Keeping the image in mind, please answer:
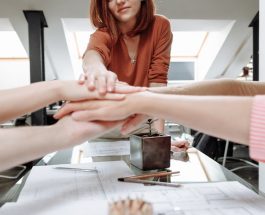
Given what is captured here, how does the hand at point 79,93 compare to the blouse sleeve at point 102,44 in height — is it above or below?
below

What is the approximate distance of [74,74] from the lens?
406cm

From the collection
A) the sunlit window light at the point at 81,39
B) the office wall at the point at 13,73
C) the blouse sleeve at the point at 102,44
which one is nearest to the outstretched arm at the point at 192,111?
the blouse sleeve at the point at 102,44

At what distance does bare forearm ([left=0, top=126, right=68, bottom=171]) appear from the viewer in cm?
60

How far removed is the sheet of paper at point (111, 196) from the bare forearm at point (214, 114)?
5.3 inches

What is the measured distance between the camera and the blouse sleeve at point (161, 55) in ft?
4.58

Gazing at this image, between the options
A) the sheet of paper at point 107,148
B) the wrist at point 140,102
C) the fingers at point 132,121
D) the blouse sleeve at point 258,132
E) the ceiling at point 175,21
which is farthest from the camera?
the ceiling at point 175,21

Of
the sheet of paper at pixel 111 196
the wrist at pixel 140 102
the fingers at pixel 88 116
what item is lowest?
the sheet of paper at pixel 111 196

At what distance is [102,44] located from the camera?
4.29 ft

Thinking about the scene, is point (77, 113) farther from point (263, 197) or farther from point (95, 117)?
point (263, 197)

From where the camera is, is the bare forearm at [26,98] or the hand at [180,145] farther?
the hand at [180,145]

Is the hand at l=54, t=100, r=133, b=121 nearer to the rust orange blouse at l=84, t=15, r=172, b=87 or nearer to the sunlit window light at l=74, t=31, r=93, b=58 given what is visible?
the rust orange blouse at l=84, t=15, r=172, b=87

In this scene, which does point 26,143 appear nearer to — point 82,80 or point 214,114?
point 82,80

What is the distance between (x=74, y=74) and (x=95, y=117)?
11.3ft

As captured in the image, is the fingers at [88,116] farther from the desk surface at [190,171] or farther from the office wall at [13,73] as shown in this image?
the office wall at [13,73]
